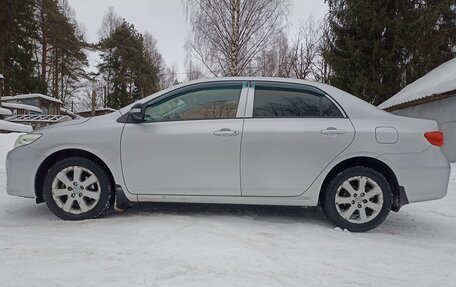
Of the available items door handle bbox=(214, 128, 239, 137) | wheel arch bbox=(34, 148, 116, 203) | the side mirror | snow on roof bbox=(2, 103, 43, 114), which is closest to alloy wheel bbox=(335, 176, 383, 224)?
door handle bbox=(214, 128, 239, 137)

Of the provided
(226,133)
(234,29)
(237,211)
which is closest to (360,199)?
(237,211)

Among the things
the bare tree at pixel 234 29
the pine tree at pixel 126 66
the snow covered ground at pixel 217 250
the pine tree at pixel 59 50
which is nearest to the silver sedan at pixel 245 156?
Answer: the snow covered ground at pixel 217 250

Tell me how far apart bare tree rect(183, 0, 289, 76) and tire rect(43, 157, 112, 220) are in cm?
1179

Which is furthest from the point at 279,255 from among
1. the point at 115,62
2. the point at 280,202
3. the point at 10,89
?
the point at 115,62

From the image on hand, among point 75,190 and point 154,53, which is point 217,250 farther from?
point 154,53

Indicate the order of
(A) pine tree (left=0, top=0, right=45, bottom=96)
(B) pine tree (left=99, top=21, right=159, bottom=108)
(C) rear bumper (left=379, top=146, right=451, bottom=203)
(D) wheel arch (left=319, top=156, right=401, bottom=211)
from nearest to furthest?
(C) rear bumper (left=379, top=146, right=451, bottom=203) → (D) wheel arch (left=319, top=156, right=401, bottom=211) → (A) pine tree (left=0, top=0, right=45, bottom=96) → (B) pine tree (left=99, top=21, right=159, bottom=108)

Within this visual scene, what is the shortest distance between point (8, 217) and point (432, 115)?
37.9ft

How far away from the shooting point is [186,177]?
348 centimetres

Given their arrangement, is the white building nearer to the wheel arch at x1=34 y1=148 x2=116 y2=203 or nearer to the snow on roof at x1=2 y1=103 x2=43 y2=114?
the wheel arch at x1=34 y1=148 x2=116 y2=203

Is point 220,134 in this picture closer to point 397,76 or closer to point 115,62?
point 397,76

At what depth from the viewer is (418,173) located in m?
Result: 3.37

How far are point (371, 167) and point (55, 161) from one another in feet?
10.9

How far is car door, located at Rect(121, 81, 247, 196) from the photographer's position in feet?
11.3

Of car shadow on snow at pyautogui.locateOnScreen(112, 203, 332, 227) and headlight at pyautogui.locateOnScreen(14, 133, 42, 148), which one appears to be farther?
car shadow on snow at pyautogui.locateOnScreen(112, 203, 332, 227)
